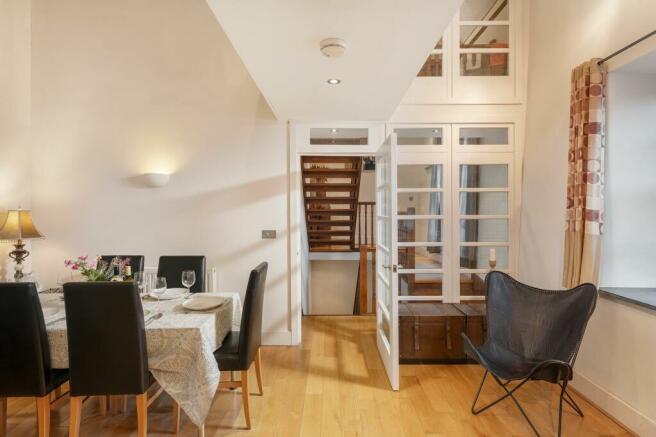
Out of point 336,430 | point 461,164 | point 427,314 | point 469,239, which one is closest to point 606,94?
point 461,164

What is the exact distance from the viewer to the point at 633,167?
2.71 metres

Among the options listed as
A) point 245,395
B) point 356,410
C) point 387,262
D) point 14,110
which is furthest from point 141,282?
point 14,110

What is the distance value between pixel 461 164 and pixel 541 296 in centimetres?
164

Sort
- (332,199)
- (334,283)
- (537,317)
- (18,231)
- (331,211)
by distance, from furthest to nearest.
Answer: (334,283) → (331,211) → (332,199) → (18,231) → (537,317)

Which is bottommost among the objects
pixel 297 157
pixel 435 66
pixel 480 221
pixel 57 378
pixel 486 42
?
pixel 57 378

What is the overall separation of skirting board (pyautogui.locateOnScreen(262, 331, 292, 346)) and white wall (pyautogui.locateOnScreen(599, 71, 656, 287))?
303 centimetres

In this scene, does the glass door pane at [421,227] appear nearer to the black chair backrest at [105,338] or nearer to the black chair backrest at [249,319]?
the black chair backrest at [249,319]

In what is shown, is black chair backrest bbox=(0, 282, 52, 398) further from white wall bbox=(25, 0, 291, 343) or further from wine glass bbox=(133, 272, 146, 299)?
white wall bbox=(25, 0, 291, 343)

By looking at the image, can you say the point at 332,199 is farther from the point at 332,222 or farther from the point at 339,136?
the point at 339,136

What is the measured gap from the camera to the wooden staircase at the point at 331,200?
5754 millimetres

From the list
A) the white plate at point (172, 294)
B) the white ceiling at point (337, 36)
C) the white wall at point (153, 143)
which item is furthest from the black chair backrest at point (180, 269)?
the white ceiling at point (337, 36)

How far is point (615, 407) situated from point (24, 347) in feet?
12.2

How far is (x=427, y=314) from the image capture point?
3580 mm

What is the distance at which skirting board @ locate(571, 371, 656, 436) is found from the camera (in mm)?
2369
